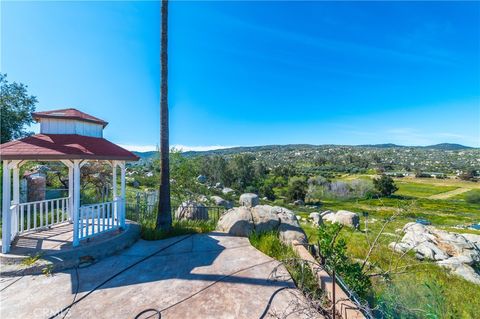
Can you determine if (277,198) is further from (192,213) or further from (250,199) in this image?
(192,213)

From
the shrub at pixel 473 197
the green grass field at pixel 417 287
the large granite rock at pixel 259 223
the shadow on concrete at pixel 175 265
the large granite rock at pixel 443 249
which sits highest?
the large granite rock at pixel 259 223

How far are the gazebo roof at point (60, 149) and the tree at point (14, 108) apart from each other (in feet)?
45.7

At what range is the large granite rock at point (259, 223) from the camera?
7109 millimetres

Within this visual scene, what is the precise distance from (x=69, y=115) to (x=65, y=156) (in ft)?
6.55

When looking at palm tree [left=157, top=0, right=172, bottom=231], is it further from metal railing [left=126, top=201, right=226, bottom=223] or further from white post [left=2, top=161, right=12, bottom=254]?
white post [left=2, top=161, right=12, bottom=254]

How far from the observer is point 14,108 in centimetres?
1752

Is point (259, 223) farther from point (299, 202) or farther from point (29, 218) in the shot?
point (299, 202)

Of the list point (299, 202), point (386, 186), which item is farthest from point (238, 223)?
point (386, 186)

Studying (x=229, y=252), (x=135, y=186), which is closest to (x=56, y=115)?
(x=229, y=252)

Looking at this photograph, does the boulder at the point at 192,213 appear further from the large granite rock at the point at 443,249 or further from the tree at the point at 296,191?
the tree at the point at 296,191

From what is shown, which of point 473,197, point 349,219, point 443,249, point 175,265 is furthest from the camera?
point 473,197

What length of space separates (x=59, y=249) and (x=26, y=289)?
142cm

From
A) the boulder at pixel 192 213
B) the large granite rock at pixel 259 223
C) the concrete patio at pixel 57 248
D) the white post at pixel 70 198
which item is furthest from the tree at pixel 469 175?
the white post at pixel 70 198

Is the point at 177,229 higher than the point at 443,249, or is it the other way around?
the point at 177,229
